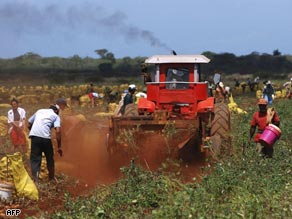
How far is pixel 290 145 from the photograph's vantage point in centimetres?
1391

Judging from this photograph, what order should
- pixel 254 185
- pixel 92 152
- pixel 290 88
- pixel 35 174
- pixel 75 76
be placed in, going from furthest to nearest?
pixel 75 76 → pixel 290 88 → pixel 92 152 → pixel 35 174 → pixel 254 185

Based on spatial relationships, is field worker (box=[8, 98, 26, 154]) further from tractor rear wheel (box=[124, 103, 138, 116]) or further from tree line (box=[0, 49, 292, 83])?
tree line (box=[0, 49, 292, 83])

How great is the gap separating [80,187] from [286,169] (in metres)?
3.62

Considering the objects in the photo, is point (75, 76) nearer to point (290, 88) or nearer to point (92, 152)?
point (290, 88)

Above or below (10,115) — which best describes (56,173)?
below

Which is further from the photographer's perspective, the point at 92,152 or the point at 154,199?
the point at 92,152

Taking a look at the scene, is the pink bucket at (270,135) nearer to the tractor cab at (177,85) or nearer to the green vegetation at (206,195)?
the green vegetation at (206,195)

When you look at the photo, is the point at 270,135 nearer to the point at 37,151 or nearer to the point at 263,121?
the point at 263,121

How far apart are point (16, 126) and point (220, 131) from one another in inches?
181

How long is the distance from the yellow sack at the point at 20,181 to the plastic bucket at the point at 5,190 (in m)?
0.14

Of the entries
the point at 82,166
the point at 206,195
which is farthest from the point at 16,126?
the point at 206,195

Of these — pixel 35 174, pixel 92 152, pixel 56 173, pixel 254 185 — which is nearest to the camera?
pixel 254 185

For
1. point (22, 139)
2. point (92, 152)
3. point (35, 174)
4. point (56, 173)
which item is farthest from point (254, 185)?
point (22, 139)

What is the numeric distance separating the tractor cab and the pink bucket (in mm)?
1911
